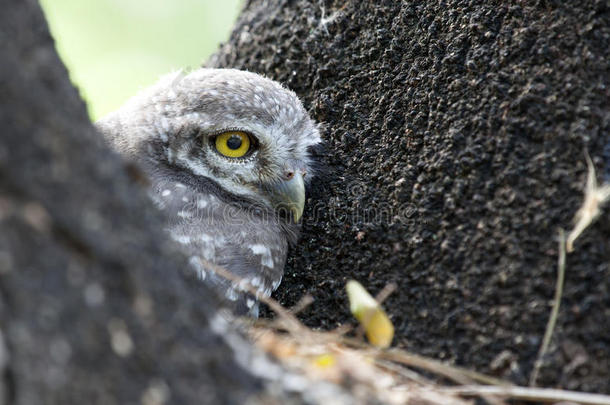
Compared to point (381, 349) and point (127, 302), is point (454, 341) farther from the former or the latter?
point (127, 302)

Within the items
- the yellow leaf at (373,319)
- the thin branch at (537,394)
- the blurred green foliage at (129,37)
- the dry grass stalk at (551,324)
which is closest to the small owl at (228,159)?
the yellow leaf at (373,319)

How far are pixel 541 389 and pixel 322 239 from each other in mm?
1054

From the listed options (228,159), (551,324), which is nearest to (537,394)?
(551,324)

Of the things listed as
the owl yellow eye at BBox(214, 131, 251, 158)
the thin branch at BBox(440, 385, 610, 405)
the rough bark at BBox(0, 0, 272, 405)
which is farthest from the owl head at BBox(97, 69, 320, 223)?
the rough bark at BBox(0, 0, 272, 405)

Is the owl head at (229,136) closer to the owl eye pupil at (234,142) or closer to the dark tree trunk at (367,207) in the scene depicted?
the owl eye pupil at (234,142)

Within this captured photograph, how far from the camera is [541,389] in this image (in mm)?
1681

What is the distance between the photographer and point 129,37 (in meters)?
7.67

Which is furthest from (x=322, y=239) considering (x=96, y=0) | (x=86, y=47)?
(x=96, y=0)

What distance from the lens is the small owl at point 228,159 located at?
8.37 feet

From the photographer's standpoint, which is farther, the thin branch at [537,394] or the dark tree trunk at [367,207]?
the thin branch at [537,394]

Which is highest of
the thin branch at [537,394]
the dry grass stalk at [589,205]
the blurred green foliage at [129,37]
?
the blurred green foliage at [129,37]

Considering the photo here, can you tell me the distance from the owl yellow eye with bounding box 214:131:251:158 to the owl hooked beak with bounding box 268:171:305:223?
0.76ft

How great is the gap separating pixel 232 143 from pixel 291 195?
357mm

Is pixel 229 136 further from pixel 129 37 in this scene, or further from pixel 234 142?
pixel 129 37
